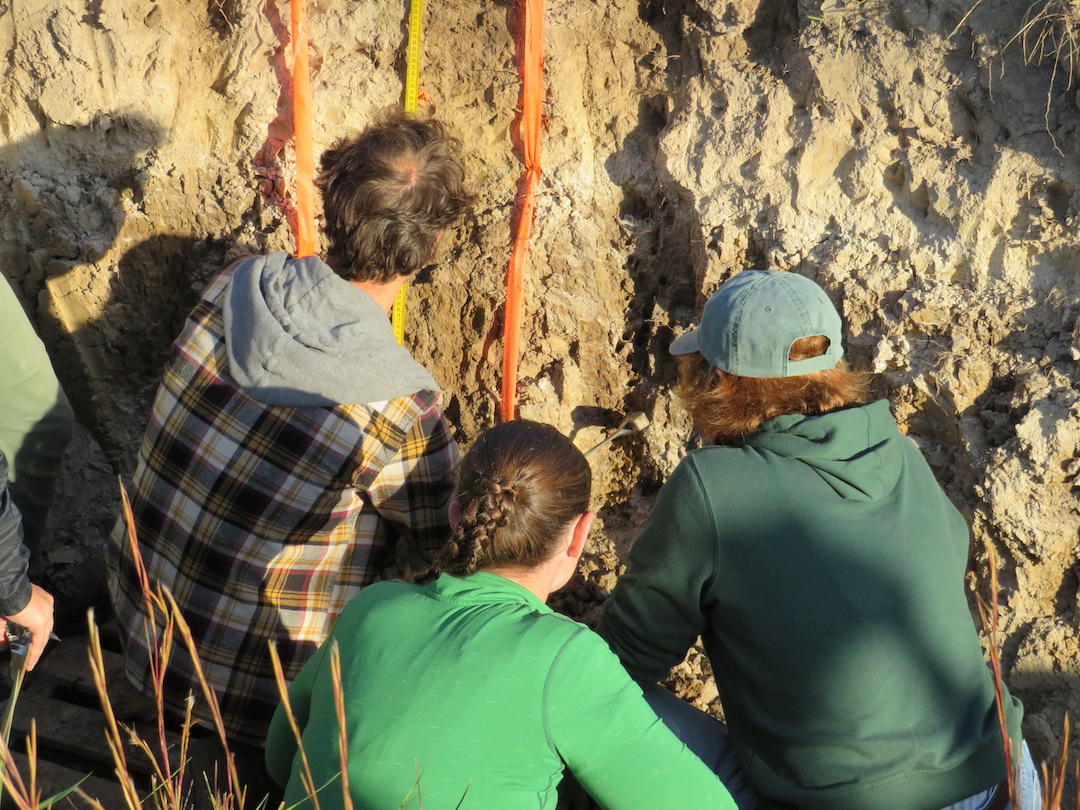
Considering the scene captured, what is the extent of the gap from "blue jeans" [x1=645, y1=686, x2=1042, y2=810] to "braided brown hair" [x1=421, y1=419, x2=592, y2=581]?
601 mm

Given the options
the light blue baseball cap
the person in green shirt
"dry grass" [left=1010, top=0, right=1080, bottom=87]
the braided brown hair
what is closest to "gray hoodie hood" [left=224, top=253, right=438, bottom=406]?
the braided brown hair

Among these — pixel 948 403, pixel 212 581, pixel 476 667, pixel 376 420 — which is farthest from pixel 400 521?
pixel 948 403

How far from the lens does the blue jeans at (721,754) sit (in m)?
1.87

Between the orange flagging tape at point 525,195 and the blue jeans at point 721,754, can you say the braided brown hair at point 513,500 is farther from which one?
the orange flagging tape at point 525,195

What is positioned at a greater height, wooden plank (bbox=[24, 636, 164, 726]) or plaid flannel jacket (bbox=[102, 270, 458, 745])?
plaid flannel jacket (bbox=[102, 270, 458, 745])

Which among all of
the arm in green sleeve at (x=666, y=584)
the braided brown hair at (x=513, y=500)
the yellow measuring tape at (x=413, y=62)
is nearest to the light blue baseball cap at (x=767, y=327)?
the arm in green sleeve at (x=666, y=584)

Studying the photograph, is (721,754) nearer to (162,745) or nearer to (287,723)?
(287,723)

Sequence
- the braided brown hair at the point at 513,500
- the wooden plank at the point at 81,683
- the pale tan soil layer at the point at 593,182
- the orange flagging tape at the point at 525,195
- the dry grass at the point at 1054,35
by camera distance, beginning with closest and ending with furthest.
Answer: the braided brown hair at the point at 513,500 → the dry grass at the point at 1054,35 → the pale tan soil layer at the point at 593,182 → the wooden plank at the point at 81,683 → the orange flagging tape at the point at 525,195

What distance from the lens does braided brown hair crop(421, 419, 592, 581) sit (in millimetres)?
1648

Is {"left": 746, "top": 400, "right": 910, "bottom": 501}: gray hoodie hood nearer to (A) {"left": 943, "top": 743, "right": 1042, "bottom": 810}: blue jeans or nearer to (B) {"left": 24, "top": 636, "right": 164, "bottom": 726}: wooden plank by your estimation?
(A) {"left": 943, "top": 743, "right": 1042, "bottom": 810}: blue jeans

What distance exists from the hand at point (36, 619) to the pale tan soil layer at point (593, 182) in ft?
5.07

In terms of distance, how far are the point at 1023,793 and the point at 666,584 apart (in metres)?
0.87

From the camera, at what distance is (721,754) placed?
2113 millimetres

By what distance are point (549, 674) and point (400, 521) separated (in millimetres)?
906
